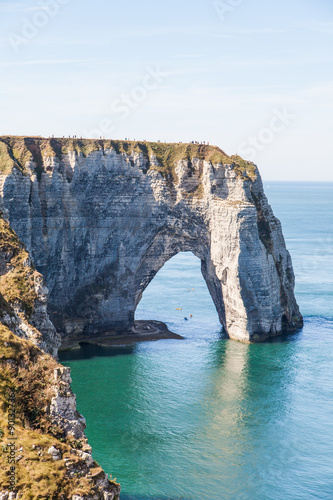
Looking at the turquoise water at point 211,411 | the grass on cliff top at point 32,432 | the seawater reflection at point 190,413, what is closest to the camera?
the grass on cliff top at point 32,432

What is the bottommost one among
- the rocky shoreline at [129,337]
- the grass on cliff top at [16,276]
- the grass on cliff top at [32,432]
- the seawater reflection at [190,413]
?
the seawater reflection at [190,413]

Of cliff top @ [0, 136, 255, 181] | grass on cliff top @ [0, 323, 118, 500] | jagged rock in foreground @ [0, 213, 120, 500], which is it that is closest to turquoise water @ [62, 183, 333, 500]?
jagged rock in foreground @ [0, 213, 120, 500]

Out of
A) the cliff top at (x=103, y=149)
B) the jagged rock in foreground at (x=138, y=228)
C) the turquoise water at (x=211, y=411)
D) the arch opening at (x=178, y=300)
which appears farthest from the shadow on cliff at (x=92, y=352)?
the cliff top at (x=103, y=149)

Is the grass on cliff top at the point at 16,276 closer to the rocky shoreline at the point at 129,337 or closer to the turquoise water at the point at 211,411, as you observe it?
the turquoise water at the point at 211,411

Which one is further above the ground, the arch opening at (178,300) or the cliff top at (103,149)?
the cliff top at (103,149)

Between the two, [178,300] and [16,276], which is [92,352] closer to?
[178,300]

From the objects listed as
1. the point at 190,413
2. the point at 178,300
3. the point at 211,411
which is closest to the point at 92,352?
the point at 190,413
